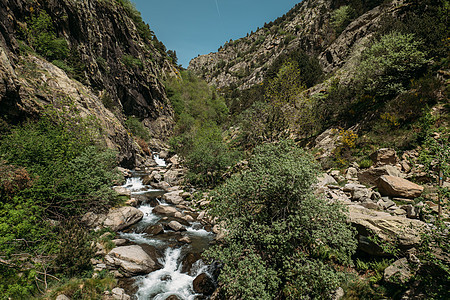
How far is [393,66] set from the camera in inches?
507

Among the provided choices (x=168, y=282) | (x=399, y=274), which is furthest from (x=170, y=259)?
(x=399, y=274)

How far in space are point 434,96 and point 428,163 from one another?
11.0 m

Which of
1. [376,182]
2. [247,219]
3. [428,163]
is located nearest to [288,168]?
[247,219]

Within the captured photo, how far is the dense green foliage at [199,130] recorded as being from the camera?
65.6ft

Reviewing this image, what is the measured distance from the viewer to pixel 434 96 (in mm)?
10750

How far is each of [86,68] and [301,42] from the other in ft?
176

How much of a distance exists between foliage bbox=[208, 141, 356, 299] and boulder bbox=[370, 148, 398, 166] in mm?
6595

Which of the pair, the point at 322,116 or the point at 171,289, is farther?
the point at 322,116

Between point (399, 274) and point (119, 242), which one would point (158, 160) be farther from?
point (399, 274)

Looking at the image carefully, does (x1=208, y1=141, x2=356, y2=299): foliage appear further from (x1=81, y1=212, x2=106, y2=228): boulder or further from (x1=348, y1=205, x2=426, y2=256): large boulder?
(x1=81, y1=212, x2=106, y2=228): boulder

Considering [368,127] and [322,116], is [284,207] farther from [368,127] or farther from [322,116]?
[322,116]

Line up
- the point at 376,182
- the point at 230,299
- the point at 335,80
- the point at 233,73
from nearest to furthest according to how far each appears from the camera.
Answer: the point at 230,299 → the point at 376,182 → the point at 335,80 → the point at 233,73

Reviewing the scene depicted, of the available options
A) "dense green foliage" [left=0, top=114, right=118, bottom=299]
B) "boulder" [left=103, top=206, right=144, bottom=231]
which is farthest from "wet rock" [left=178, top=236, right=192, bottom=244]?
"dense green foliage" [left=0, top=114, right=118, bottom=299]

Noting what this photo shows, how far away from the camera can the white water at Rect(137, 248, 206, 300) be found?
7.06m
